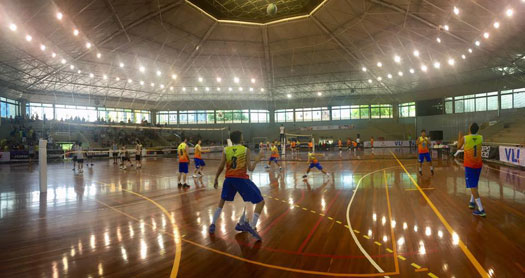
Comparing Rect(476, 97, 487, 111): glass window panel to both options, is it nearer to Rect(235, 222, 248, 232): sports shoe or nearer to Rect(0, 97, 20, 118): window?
Rect(235, 222, 248, 232): sports shoe

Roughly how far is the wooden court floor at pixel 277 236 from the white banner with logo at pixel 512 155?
8.38 meters

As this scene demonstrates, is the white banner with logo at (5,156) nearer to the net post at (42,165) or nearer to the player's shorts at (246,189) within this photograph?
the net post at (42,165)

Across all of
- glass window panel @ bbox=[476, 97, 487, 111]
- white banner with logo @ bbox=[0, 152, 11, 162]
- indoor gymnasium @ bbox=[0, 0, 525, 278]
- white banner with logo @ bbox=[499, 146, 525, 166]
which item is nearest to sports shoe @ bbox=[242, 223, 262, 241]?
indoor gymnasium @ bbox=[0, 0, 525, 278]

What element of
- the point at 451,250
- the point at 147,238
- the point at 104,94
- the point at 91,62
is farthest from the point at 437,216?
the point at 104,94

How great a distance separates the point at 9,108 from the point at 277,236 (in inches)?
1758

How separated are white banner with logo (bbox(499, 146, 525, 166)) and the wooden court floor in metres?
8.38

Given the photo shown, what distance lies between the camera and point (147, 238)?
5.75 meters

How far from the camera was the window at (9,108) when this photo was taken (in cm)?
3466

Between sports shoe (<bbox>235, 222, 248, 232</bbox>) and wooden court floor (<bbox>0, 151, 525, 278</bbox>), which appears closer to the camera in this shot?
wooden court floor (<bbox>0, 151, 525, 278</bbox>)

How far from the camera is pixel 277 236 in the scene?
18.7ft

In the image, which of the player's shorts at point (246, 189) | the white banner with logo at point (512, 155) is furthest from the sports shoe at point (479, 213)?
the white banner with logo at point (512, 155)

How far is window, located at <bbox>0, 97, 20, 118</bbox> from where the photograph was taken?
3466cm

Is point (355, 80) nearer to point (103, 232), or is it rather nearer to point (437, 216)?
point (437, 216)

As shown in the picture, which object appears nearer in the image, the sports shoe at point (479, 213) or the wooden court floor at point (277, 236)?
the wooden court floor at point (277, 236)
